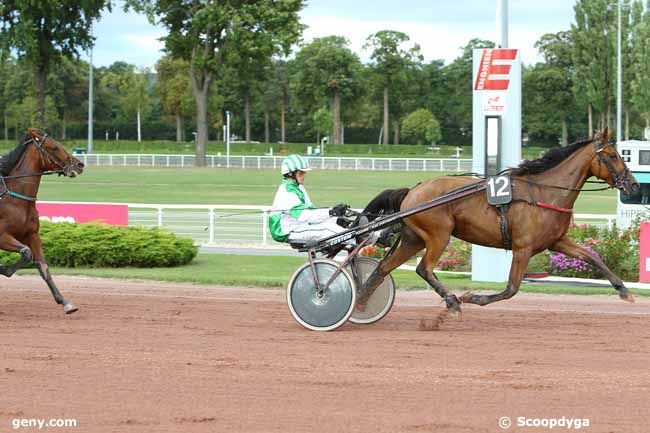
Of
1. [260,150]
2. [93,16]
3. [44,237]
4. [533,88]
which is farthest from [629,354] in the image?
[533,88]

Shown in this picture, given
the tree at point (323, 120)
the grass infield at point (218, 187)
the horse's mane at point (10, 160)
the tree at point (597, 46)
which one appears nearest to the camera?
the horse's mane at point (10, 160)

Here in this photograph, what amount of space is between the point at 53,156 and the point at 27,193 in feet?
1.58

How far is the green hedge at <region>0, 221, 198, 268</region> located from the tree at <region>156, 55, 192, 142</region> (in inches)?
2718

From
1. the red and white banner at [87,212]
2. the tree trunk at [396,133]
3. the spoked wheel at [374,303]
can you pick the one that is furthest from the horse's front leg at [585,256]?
the tree trunk at [396,133]

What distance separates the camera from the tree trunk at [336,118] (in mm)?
83606

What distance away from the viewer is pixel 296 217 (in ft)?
29.3

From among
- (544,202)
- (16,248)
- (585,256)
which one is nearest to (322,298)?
(544,202)

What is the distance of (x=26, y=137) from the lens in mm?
10430

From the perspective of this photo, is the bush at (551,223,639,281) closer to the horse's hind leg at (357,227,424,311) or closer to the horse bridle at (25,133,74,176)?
the horse's hind leg at (357,227,424,311)

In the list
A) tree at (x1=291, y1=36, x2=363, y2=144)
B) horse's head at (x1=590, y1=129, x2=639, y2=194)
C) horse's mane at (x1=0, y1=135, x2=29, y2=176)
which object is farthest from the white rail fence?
tree at (x1=291, y1=36, x2=363, y2=144)

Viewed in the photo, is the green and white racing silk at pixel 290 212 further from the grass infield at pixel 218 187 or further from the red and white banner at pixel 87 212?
the grass infield at pixel 218 187

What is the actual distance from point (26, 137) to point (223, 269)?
5367 millimetres

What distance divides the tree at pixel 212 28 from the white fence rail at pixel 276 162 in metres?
1.61

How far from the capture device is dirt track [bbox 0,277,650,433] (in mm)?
5871
